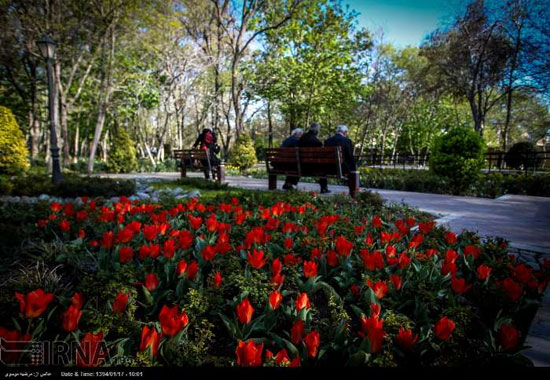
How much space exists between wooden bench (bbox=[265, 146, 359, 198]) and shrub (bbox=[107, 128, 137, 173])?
11.6 m

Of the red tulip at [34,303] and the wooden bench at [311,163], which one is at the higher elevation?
the wooden bench at [311,163]

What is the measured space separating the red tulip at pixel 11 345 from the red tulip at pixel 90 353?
0.19m

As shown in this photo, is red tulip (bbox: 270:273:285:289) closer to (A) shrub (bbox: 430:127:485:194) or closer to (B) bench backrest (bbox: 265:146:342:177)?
(B) bench backrest (bbox: 265:146:342:177)

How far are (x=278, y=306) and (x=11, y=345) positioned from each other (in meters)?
1.17

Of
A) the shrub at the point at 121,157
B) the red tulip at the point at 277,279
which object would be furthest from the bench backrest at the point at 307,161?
the shrub at the point at 121,157

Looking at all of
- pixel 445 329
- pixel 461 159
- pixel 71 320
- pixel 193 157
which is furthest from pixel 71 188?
pixel 461 159

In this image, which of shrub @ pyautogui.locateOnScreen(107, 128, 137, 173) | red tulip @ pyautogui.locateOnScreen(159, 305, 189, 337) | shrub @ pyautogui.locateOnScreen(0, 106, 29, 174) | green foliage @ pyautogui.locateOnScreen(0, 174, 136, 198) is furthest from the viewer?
shrub @ pyautogui.locateOnScreen(107, 128, 137, 173)

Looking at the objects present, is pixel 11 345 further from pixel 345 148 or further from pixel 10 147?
pixel 10 147

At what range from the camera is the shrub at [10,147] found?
11195 mm

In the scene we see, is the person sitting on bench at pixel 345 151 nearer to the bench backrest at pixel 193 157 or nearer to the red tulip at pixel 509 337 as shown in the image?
the bench backrest at pixel 193 157

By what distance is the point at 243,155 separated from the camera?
17328 mm

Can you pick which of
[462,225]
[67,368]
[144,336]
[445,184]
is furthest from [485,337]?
[445,184]

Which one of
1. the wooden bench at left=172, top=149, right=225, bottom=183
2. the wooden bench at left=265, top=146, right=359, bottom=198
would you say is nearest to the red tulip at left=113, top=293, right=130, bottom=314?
the wooden bench at left=265, top=146, right=359, bottom=198

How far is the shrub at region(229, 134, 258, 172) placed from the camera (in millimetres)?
17312
